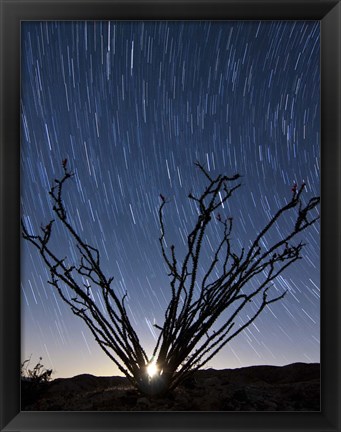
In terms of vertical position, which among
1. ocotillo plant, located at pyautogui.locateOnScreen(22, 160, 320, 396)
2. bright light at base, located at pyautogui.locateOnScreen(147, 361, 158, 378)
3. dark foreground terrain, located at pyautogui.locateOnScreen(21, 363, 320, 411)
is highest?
ocotillo plant, located at pyautogui.locateOnScreen(22, 160, 320, 396)

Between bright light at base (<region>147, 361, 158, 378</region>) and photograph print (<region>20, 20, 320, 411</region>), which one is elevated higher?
photograph print (<region>20, 20, 320, 411</region>)

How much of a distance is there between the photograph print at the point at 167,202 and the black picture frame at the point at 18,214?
26 mm

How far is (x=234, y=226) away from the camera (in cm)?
170

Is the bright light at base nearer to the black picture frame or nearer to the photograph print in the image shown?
the photograph print

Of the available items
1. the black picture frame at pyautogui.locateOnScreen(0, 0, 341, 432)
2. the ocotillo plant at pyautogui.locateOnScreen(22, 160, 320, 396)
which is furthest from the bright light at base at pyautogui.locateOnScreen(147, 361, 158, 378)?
the black picture frame at pyautogui.locateOnScreen(0, 0, 341, 432)

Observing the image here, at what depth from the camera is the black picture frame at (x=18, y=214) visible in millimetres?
1652

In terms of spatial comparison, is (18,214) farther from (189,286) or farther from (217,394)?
(217,394)

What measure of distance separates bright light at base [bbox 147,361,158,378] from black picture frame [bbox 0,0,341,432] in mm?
106

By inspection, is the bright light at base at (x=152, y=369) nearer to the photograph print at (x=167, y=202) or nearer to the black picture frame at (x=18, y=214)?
the photograph print at (x=167, y=202)

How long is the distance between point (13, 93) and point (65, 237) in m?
0.40

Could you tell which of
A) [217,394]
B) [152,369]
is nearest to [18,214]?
[152,369]

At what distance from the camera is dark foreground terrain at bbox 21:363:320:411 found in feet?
5.46

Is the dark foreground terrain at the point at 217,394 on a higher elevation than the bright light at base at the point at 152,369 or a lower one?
lower

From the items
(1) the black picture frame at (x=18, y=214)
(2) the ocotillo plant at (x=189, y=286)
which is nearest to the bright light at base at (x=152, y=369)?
(2) the ocotillo plant at (x=189, y=286)
